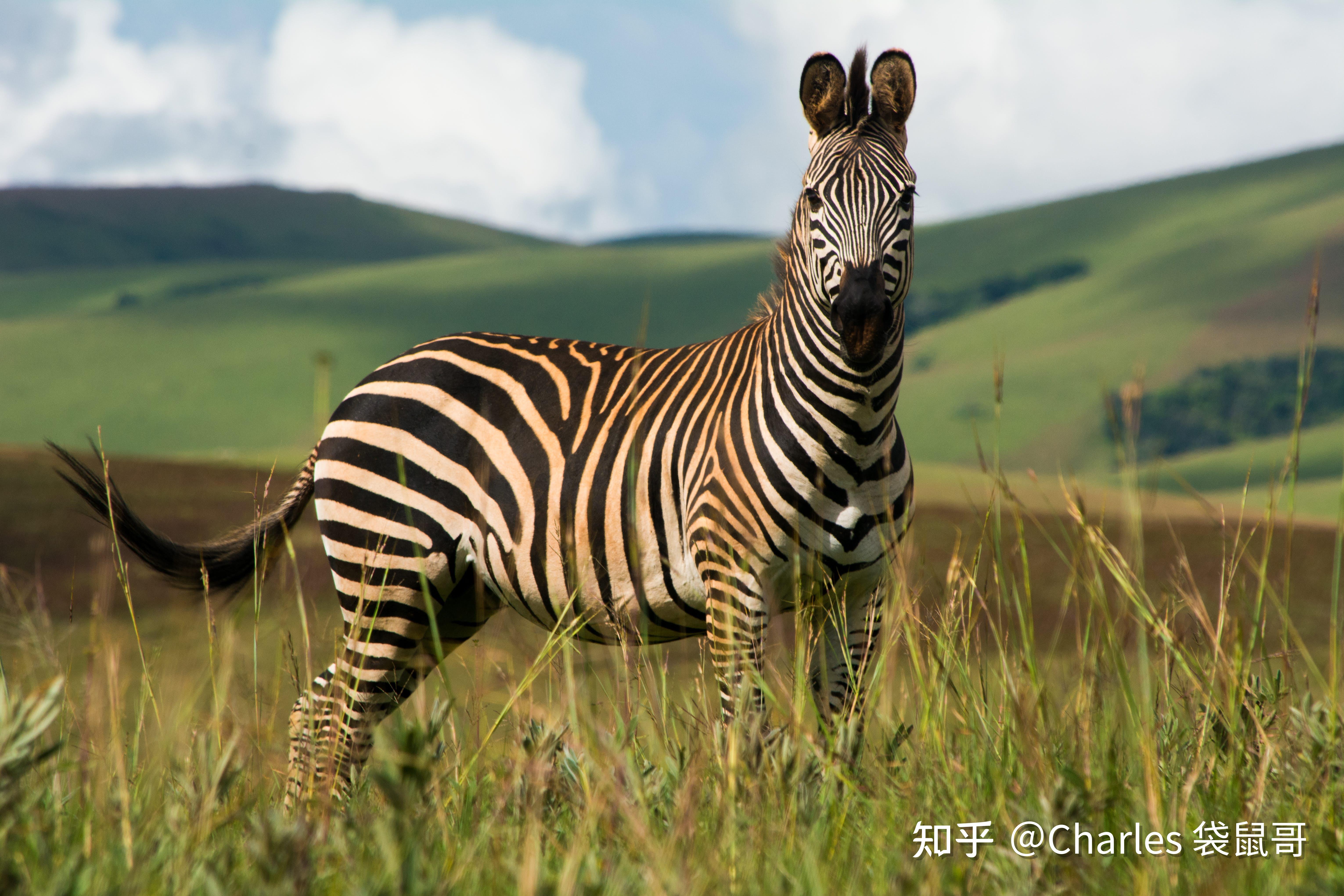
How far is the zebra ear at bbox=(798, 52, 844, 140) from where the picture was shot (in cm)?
399

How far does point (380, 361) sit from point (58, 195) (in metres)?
88.4

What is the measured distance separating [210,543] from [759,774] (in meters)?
3.39

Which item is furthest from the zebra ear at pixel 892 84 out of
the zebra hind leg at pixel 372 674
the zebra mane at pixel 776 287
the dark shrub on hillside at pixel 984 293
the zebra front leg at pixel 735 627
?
the dark shrub on hillside at pixel 984 293

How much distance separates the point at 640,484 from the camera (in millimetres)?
4383

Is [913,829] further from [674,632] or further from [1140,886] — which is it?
[674,632]

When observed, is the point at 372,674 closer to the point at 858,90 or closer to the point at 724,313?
the point at 858,90

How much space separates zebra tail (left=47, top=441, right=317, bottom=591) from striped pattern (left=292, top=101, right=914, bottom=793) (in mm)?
351

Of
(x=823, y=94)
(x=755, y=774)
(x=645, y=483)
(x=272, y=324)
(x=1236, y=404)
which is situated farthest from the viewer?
(x=272, y=324)

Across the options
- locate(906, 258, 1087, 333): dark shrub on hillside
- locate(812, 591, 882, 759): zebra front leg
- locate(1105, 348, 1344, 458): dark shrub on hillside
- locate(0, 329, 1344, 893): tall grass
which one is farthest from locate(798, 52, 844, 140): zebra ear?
locate(906, 258, 1087, 333): dark shrub on hillside

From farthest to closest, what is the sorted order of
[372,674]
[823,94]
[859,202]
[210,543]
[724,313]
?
[724,313], [210,543], [372,674], [823,94], [859,202]

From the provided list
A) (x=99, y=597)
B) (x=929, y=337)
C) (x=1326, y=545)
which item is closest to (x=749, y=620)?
(x=99, y=597)

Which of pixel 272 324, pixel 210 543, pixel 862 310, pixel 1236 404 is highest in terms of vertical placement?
pixel 272 324

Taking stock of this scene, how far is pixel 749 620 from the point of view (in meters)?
3.75

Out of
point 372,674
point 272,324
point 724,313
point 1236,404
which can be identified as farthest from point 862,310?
point 724,313
